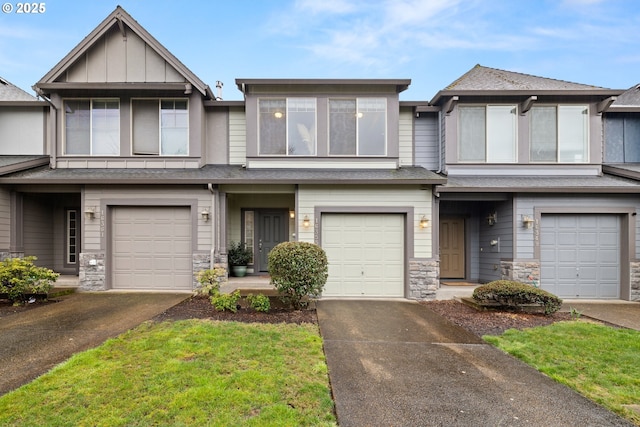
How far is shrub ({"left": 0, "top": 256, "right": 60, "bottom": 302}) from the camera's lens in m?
6.88

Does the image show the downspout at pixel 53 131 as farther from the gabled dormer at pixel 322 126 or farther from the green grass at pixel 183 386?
the green grass at pixel 183 386

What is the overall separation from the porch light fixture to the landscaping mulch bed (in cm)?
242

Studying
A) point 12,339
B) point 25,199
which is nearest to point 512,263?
point 12,339

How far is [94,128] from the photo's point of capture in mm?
9062

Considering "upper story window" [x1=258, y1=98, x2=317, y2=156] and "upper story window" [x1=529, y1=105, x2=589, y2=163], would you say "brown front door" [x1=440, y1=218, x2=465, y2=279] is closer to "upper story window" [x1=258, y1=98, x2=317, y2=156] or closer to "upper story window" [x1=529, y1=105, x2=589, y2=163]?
"upper story window" [x1=529, y1=105, x2=589, y2=163]

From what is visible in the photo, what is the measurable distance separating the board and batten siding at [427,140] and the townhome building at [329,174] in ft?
0.14

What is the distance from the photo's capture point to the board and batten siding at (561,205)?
8.31 metres

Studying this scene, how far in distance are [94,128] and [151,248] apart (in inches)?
148

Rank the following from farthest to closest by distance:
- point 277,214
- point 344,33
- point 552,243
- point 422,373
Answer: point 344,33 → point 277,214 → point 552,243 → point 422,373

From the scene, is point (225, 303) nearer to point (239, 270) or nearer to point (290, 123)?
point (239, 270)

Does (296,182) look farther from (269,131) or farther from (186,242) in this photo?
(186,242)

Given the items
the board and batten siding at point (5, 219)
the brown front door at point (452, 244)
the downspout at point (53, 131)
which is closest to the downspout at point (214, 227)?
the downspout at point (53, 131)

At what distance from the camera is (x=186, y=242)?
8570 millimetres

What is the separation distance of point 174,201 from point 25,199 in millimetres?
4337
